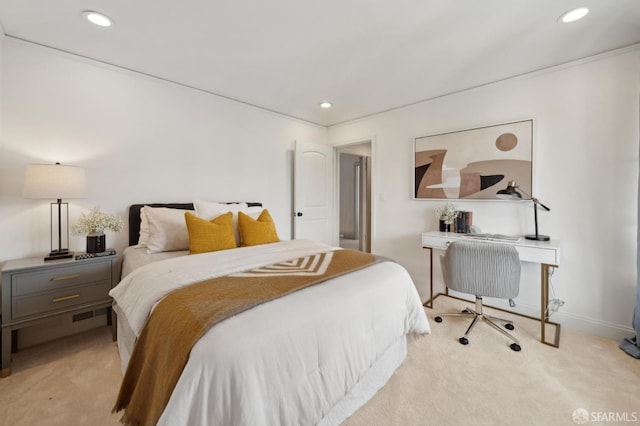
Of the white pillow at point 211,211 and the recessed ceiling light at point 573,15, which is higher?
the recessed ceiling light at point 573,15

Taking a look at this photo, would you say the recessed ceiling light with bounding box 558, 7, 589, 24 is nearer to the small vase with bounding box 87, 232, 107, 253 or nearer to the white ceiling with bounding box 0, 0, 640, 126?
the white ceiling with bounding box 0, 0, 640, 126

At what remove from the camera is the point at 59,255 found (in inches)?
79.5

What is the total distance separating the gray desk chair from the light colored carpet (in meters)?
0.24

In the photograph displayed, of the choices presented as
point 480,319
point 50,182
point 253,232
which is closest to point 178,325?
point 253,232

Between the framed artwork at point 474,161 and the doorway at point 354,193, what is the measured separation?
2.17 metres

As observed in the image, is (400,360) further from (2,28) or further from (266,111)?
(2,28)

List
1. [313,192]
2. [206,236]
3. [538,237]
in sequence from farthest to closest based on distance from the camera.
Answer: [313,192] → [538,237] → [206,236]

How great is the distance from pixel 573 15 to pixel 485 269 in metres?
1.86

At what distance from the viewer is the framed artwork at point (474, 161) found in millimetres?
2615

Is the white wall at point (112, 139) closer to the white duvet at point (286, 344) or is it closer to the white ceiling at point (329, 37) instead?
the white ceiling at point (329, 37)

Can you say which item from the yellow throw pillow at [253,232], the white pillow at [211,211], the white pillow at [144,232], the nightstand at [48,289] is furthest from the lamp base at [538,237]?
the nightstand at [48,289]

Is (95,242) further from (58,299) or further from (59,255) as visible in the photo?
(58,299)

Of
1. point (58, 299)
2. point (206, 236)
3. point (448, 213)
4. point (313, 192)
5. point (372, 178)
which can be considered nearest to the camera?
point (58, 299)

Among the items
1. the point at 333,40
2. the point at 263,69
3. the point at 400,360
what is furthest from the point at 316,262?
the point at 263,69
